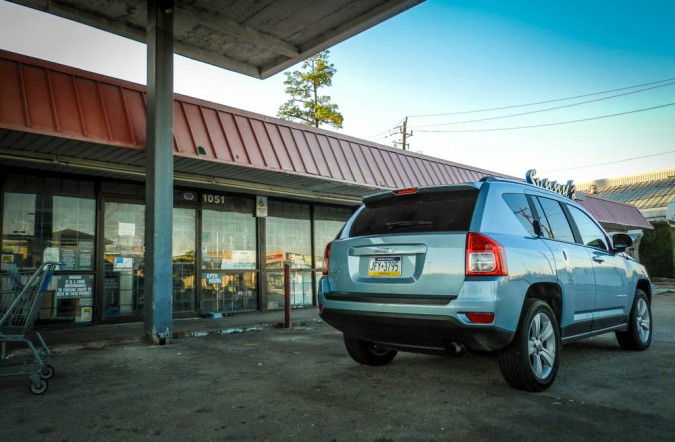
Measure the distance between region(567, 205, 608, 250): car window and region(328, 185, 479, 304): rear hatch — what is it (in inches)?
78.6

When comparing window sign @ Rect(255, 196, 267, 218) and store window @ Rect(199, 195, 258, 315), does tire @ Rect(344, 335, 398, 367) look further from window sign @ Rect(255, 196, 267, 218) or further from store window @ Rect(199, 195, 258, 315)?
window sign @ Rect(255, 196, 267, 218)

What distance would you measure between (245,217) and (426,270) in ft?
26.0

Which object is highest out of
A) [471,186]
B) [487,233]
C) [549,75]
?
[549,75]

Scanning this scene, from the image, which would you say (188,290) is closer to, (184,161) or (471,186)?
(184,161)

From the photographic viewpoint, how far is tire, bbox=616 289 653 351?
566cm

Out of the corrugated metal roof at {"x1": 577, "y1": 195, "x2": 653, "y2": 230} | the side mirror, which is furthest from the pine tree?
the side mirror

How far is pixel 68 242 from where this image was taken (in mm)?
8500

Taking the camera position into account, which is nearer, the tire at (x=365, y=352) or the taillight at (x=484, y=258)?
the taillight at (x=484, y=258)

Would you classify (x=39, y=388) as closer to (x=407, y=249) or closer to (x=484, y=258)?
(x=407, y=249)

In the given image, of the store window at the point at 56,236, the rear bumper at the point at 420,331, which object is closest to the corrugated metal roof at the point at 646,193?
the rear bumper at the point at 420,331

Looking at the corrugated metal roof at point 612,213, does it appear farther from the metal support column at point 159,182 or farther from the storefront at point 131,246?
the metal support column at point 159,182

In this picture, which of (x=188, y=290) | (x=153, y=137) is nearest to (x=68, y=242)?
(x=188, y=290)

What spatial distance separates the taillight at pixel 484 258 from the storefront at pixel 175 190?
17.7 ft

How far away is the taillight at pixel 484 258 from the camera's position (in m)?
3.50
